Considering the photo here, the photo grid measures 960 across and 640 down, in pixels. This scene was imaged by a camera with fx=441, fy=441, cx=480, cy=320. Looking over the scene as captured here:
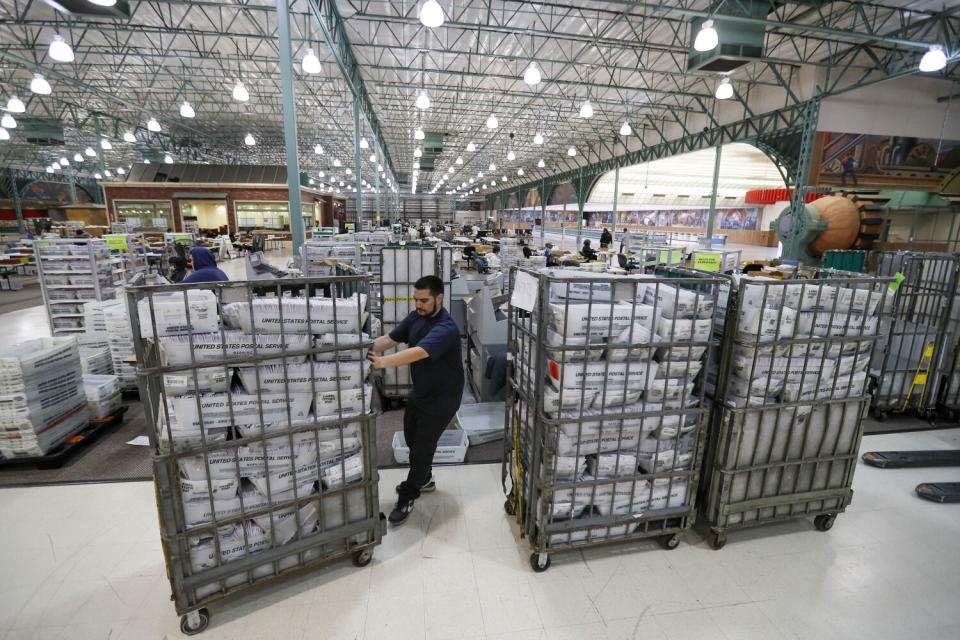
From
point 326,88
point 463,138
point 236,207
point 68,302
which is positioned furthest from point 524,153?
point 68,302

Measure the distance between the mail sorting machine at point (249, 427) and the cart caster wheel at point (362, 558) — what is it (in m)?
0.17

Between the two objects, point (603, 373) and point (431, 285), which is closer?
point (603, 373)

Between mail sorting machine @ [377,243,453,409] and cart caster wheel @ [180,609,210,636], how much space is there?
3.28m

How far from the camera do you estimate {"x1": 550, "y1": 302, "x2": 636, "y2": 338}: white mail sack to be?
2777 mm

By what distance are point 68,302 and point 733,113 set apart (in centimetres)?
2018

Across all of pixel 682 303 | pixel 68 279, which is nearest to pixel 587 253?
pixel 682 303

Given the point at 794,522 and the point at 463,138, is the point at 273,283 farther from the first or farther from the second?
the point at 463,138

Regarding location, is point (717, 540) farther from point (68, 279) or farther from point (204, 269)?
point (68, 279)

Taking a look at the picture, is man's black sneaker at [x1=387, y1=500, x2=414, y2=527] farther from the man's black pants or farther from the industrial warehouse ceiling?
the industrial warehouse ceiling

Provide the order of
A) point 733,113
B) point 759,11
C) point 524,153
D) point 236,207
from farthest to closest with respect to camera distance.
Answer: point 524,153 → point 236,207 → point 733,113 → point 759,11

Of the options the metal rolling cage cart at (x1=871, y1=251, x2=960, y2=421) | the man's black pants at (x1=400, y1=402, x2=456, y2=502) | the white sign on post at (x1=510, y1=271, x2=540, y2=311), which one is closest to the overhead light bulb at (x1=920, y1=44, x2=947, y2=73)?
the metal rolling cage cart at (x1=871, y1=251, x2=960, y2=421)

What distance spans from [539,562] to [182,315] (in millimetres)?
2758

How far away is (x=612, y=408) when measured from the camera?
302 centimetres

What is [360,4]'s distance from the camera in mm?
10672
